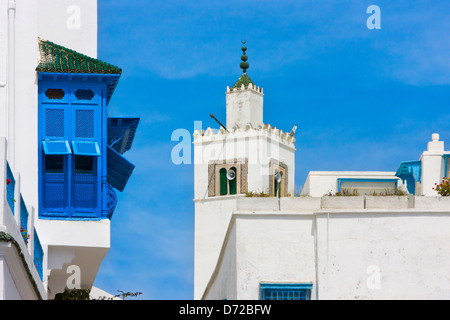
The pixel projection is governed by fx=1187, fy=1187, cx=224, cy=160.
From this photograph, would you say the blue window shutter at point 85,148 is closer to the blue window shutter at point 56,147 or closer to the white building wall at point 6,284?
the blue window shutter at point 56,147

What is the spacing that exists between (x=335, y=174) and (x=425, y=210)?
14.9m

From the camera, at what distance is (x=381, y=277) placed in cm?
2327

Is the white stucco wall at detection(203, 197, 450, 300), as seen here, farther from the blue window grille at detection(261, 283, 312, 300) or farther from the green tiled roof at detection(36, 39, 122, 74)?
the green tiled roof at detection(36, 39, 122, 74)

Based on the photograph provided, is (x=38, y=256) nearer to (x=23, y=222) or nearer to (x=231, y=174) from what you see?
(x=23, y=222)

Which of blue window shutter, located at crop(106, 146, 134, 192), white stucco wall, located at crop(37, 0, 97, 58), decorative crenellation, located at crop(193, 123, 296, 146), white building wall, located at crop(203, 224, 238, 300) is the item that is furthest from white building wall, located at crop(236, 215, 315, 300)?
decorative crenellation, located at crop(193, 123, 296, 146)

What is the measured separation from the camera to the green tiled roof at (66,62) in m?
22.9

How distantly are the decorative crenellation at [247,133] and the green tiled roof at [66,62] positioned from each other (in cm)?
3046

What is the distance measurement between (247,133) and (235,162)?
1435mm

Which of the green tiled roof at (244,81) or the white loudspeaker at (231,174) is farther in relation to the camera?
the green tiled roof at (244,81)

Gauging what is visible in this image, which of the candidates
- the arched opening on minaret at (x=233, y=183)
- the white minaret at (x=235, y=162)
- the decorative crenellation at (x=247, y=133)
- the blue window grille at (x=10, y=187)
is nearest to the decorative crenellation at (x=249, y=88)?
the white minaret at (x=235, y=162)

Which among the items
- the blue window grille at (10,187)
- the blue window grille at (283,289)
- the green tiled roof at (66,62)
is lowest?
the blue window grille at (283,289)

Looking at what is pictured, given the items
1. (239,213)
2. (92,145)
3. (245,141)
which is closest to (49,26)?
(92,145)

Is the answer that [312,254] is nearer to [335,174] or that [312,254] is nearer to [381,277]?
[381,277]

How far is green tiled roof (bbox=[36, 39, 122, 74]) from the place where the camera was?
2294 cm
